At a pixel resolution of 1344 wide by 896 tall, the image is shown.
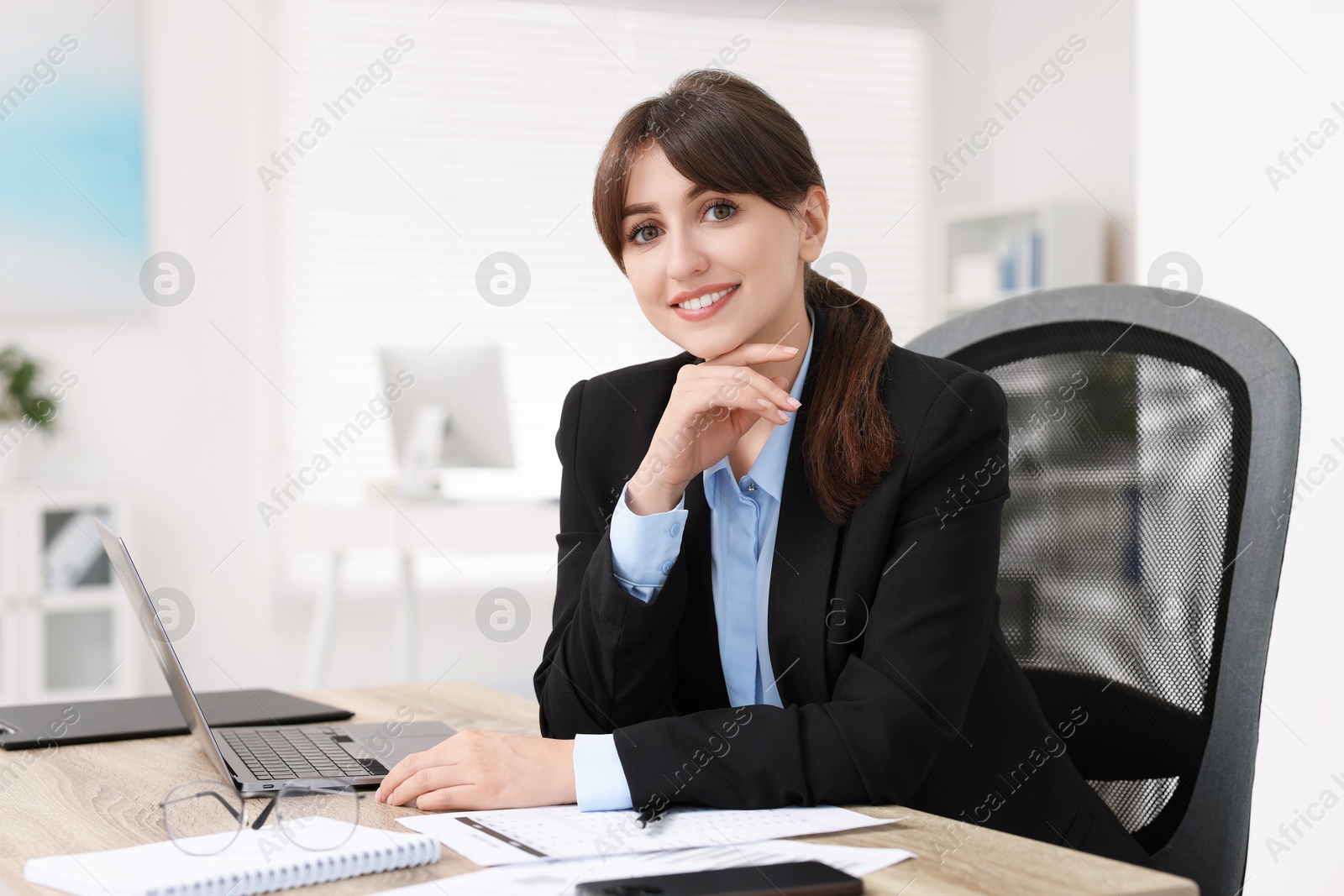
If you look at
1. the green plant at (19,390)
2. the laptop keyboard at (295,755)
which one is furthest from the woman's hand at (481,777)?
the green plant at (19,390)


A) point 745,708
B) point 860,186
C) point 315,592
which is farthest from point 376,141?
point 745,708

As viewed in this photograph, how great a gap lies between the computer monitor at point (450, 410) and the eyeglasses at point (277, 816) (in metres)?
2.77

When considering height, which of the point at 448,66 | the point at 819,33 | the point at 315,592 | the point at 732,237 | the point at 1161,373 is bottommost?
the point at 315,592

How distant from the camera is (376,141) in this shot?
4.87 meters

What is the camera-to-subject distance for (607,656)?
125 centimetres

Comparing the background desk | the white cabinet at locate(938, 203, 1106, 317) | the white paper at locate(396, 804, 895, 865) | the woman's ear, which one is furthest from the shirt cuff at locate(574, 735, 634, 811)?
the white cabinet at locate(938, 203, 1106, 317)

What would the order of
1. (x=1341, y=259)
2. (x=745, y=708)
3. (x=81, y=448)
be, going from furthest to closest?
(x=81, y=448), (x=1341, y=259), (x=745, y=708)

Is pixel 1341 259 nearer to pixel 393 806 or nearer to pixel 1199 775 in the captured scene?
pixel 1199 775

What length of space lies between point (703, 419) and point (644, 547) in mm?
148

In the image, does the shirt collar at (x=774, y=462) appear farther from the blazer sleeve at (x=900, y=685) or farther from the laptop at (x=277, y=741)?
the laptop at (x=277, y=741)

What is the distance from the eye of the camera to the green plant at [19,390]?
410 cm

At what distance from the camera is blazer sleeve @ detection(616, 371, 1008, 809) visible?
39.8 inches

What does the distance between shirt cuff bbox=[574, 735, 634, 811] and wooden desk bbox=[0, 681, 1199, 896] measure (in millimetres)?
136

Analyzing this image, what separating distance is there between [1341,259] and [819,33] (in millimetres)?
4327
